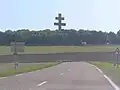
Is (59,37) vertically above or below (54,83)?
above

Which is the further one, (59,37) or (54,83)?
(59,37)

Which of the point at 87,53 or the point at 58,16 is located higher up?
the point at 58,16

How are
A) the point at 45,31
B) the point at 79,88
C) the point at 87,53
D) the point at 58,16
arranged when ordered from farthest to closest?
the point at 45,31
the point at 58,16
the point at 87,53
the point at 79,88

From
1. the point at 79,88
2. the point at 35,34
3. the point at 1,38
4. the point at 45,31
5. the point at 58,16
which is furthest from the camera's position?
the point at 45,31

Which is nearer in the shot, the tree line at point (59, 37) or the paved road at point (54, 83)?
the paved road at point (54, 83)

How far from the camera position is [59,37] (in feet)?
512

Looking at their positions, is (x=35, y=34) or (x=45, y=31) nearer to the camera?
(x=35, y=34)

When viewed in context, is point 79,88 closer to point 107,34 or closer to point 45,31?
point 107,34

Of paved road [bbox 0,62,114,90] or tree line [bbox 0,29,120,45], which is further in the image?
tree line [bbox 0,29,120,45]

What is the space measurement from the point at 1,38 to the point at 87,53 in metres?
64.6

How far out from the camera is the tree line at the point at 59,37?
514 feet

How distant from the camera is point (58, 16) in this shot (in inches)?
5630

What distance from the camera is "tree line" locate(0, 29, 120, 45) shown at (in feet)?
514

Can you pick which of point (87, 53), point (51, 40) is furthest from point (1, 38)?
point (87, 53)
